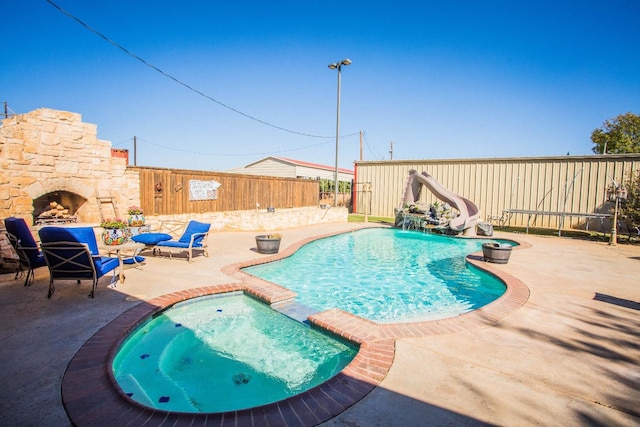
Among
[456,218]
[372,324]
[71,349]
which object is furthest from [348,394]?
[456,218]

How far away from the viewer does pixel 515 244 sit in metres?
11.4

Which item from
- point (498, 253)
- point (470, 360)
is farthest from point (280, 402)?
point (498, 253)

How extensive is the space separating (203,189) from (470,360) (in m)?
11.7

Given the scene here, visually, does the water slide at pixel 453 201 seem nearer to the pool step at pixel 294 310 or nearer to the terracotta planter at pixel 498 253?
the terracotta planter at pixel 498 253

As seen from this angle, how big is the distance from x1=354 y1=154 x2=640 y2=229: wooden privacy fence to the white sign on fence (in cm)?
1209

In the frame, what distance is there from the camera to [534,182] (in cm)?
1631

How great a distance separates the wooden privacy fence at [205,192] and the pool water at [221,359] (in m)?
7.53

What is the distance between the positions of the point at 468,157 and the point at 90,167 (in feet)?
59.2

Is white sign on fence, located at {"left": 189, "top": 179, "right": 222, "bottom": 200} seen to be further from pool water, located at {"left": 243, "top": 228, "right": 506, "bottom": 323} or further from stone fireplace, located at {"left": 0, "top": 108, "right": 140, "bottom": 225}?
pool water, located at {"left": 243, "top": 228, "right": 506, "bottom": 323}

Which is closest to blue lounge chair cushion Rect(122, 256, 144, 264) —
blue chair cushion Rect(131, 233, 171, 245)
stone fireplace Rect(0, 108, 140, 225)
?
blue chair cushion Rect(131, 233, 171, 245)

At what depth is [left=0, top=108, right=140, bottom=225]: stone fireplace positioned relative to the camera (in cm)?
790

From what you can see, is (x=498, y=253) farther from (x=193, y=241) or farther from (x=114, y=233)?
(x=114, y=233)

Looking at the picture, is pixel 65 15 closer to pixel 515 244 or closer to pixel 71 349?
pixel 71 349

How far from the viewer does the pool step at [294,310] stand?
4.57 meters
